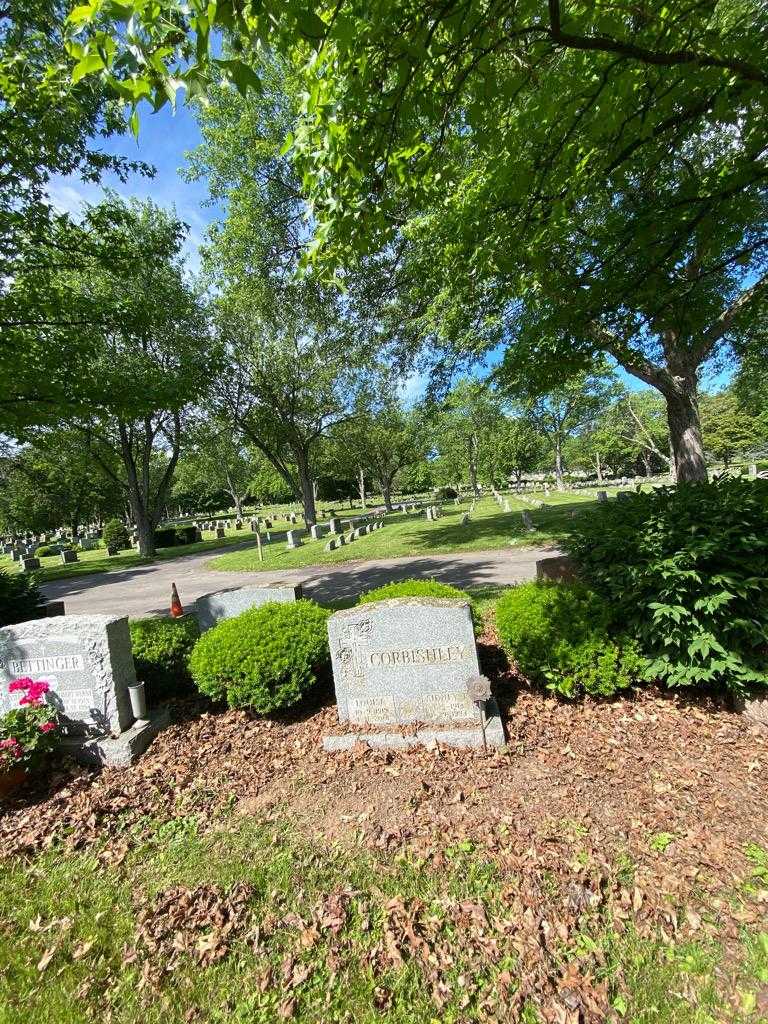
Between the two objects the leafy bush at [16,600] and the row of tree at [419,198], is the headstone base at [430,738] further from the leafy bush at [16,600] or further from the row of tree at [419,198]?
the leafy bush at [16,600]

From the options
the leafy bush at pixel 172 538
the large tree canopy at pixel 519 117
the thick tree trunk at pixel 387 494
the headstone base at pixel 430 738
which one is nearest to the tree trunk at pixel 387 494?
the thick tree trunk at pixel 387 494

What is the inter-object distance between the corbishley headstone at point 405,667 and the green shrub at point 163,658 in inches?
92.0

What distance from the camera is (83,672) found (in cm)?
459

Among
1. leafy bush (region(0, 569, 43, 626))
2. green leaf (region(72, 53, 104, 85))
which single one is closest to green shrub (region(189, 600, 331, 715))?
green leaf (region(72, 53, 104, 85))

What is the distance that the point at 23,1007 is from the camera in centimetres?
222

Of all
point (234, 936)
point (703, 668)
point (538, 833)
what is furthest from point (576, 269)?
point (234, 936)

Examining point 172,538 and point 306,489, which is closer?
point 306,489

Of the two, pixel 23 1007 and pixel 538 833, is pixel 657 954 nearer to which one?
pixel 538 833

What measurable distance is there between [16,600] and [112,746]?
546cm

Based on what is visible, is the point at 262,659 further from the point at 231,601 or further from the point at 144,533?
the point at 144,533

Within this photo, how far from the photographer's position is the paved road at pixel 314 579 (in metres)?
10.7

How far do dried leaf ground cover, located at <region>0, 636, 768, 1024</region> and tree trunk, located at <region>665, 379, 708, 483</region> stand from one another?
10.2m

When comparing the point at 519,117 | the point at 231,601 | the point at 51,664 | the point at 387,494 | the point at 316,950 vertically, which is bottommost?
the point at 316,950

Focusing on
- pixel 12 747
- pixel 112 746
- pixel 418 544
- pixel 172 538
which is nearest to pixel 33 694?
pixel 12 747
